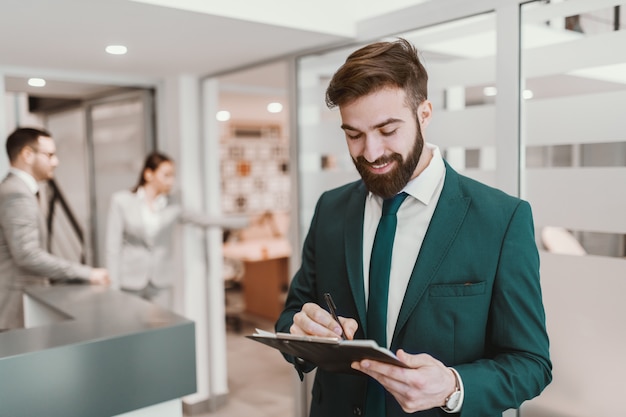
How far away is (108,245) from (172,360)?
5.55ft

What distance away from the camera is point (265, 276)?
21.0 ft

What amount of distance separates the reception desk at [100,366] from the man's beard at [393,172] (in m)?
1.14

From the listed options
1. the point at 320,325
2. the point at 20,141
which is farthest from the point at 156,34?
the point at 320,325

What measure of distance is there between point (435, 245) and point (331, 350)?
40cm

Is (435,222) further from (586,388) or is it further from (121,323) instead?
(121,323)

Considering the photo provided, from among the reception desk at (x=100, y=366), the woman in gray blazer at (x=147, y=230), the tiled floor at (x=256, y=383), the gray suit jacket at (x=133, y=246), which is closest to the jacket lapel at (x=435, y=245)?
the reception desk at (x=100, y=366)

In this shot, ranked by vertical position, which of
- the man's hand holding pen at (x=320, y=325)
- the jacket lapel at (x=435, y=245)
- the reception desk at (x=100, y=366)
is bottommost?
the reception desk at (x=100, y=366)

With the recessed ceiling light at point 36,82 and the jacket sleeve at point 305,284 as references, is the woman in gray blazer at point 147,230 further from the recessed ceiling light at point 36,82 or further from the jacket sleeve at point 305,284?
the jacket sleeve at point 305,284

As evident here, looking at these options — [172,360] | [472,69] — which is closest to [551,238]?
[472,69]

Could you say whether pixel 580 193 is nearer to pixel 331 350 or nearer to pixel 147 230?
pixel 331 350

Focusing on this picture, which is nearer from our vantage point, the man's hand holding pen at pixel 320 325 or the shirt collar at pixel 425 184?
the man's hand holding pen at pixel 320 325

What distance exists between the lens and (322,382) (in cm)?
166

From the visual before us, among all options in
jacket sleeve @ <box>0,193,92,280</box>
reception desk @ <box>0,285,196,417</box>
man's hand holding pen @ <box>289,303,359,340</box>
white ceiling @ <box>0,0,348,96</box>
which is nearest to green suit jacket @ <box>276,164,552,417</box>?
man's hand holding pen @ <box>289,303,359,340</box>

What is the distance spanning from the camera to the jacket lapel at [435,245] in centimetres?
144
